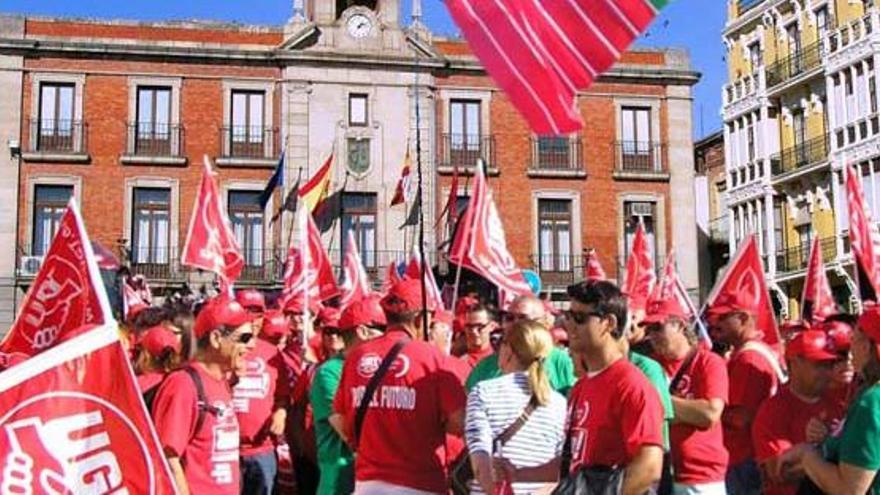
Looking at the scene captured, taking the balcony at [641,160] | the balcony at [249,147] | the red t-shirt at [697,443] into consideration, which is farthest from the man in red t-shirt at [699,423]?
the balcony at [641,160]

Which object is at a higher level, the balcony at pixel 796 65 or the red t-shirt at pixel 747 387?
the balcony at pixel 796 65

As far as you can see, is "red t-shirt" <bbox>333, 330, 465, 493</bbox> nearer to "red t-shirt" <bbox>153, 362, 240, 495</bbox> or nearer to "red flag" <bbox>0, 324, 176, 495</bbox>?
"red t-shirt" <bbox>153, 362, 240, 495</bbox>

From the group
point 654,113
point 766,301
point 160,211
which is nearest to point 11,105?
point 160,211

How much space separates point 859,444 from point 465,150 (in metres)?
30.1

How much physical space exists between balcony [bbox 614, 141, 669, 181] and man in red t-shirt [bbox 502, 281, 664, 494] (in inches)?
1198

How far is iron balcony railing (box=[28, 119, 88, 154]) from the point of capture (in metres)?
31.6

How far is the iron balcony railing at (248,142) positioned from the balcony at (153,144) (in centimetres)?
121

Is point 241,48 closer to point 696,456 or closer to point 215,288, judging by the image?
point 215,288

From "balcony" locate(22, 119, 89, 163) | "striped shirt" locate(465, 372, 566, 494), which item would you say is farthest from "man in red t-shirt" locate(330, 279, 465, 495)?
"balcony" locate(22, 119, 89, 163)

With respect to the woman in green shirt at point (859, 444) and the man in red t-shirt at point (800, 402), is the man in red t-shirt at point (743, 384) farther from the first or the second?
the woman in green shirt at point (859, 444)

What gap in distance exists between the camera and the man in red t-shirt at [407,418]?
5.38 m

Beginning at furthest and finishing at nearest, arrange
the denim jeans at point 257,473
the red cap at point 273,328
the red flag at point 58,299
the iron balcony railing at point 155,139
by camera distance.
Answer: the iron balcony railing at point 155,139 → the red cap at point 273,328 → the denim jeans at point 257,473 → the red flag at point 58,299

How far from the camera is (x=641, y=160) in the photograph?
34750 millimetres

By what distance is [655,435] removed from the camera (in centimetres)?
411
